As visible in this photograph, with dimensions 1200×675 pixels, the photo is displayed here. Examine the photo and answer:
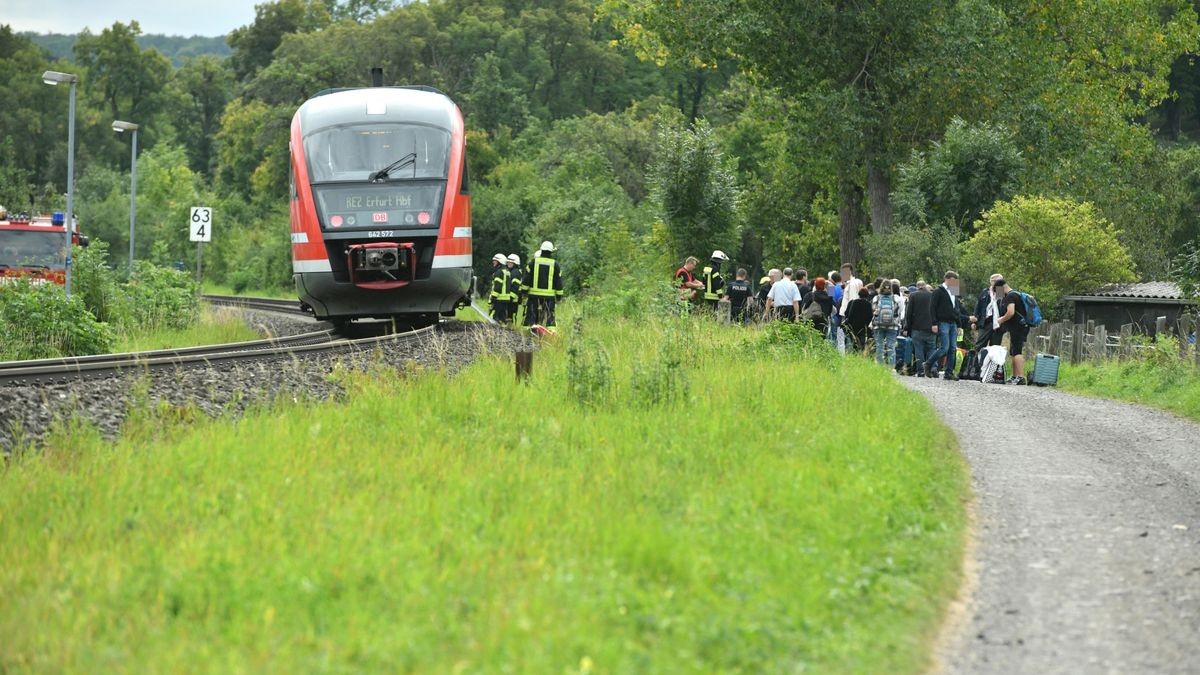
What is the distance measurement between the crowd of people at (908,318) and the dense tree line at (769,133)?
8597mm

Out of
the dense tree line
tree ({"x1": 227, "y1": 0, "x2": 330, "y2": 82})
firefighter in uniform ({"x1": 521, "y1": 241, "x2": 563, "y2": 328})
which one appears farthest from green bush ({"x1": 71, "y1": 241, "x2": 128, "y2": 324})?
tree ({"x1": 227, "y1": 0, "x2": 330, "y2": 82})

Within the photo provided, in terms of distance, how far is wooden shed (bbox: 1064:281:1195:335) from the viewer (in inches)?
1371

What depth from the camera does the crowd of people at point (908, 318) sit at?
23.5 m

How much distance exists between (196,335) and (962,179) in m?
20.1

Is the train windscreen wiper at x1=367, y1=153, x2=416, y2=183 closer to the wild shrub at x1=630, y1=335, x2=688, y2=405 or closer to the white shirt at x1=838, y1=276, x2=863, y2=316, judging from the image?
the white shirt at x1=838, y1=276, x2=863, y2=316

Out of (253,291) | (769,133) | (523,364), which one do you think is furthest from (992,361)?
(253,291)

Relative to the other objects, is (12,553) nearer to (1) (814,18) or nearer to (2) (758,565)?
(2) (758,565)

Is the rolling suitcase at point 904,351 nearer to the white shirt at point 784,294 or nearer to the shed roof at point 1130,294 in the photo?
the white shirt at point 784,294

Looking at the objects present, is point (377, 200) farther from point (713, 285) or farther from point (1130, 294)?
point (1130, 294)

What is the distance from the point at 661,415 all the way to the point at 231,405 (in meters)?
3.89

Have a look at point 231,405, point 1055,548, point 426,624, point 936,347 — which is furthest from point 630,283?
point 426,624

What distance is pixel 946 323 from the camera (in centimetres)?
2397

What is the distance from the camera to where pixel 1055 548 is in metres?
8.97

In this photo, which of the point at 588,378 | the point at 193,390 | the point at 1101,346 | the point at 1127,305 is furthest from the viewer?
the point at 1127,305
